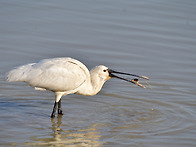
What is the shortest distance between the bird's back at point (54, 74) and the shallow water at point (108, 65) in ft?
2.15

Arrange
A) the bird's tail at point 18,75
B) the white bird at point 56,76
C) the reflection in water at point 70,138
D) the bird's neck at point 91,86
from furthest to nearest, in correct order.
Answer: the bird's neck at point 91,86, the white bird at point 56,76, the bird's tail at point 18,75, the reflection in water at point 70,138

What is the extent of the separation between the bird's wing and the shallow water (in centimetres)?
64

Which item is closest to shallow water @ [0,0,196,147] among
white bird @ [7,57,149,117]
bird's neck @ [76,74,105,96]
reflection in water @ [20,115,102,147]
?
reflection in water @ [20,115,102,147]

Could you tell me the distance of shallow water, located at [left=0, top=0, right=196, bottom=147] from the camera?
918 cm

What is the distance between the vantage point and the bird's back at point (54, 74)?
384 inches

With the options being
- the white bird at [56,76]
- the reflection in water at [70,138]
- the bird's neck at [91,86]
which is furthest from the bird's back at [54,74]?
the reflection in water at [70,138]

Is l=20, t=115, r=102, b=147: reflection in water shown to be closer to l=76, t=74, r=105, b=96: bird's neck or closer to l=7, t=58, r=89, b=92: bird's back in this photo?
l=7, t=58, r=89, b=92: bird's back

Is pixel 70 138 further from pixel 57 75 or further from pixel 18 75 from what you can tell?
pixel 18 75

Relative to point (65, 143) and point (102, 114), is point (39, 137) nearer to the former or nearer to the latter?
point (65, 143)

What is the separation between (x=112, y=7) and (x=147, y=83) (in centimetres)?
618

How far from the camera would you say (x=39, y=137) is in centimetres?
879

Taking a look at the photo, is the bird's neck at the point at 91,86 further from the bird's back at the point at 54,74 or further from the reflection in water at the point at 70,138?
the reflection in water at the point at 70,138

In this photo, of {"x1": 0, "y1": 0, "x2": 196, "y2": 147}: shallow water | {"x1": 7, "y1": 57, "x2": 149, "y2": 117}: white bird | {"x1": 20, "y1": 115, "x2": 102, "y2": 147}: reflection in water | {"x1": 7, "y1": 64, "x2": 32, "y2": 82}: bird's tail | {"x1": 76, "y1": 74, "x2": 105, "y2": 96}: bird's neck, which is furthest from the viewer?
{"x1": 76, "y1": 74, "x2": 105, "y2": 96}: bird's neck

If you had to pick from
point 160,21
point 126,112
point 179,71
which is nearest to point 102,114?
point 126,112
